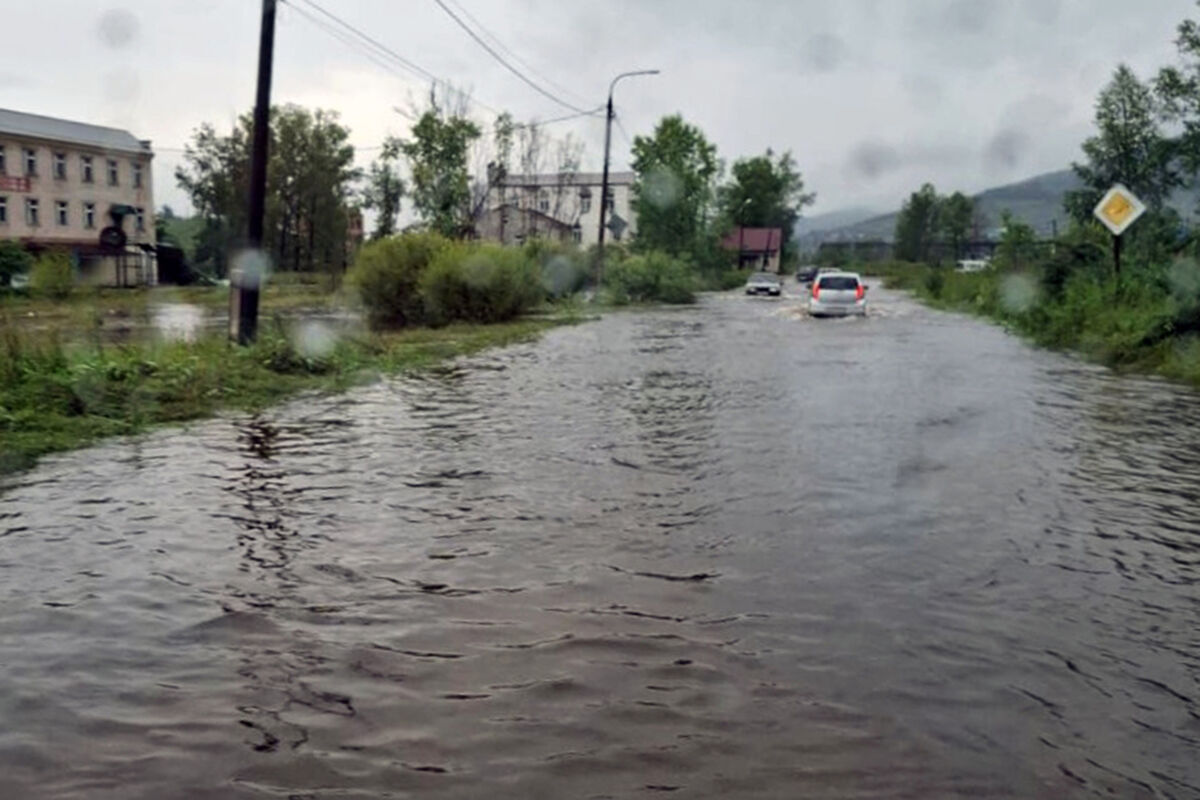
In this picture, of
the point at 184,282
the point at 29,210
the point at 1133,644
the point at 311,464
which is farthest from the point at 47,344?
the point at 184,282

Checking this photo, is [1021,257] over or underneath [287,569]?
over

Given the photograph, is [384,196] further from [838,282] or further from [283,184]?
[838,282]

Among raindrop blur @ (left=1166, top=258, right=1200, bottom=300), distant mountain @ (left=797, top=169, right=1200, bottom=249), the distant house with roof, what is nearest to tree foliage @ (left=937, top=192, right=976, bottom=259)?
distant mountain @ (left=797, top=169, right=1200, bottom=249)

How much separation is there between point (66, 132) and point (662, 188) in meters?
36.8

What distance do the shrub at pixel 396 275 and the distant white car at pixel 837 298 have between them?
12.4 meters

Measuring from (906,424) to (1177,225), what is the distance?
2710 cm

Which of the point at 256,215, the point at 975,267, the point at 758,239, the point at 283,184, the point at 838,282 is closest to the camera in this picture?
the point at 256,215

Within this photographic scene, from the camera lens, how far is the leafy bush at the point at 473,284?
29203mm

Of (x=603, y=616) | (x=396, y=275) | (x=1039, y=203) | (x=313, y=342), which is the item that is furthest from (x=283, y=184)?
(x=1039, y=203)

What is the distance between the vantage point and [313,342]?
18516 mm

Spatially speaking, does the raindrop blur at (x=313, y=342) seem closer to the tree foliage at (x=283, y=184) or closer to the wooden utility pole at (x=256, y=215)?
the wooden utility pole at (x=256, y=215)

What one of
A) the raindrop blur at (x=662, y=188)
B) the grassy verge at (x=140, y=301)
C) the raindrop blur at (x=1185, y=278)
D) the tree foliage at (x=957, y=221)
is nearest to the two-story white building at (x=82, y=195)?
the grassy verge at (x=140, y=301)

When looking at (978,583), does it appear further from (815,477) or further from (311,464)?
(311,464)

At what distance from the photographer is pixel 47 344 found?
1362 cm
